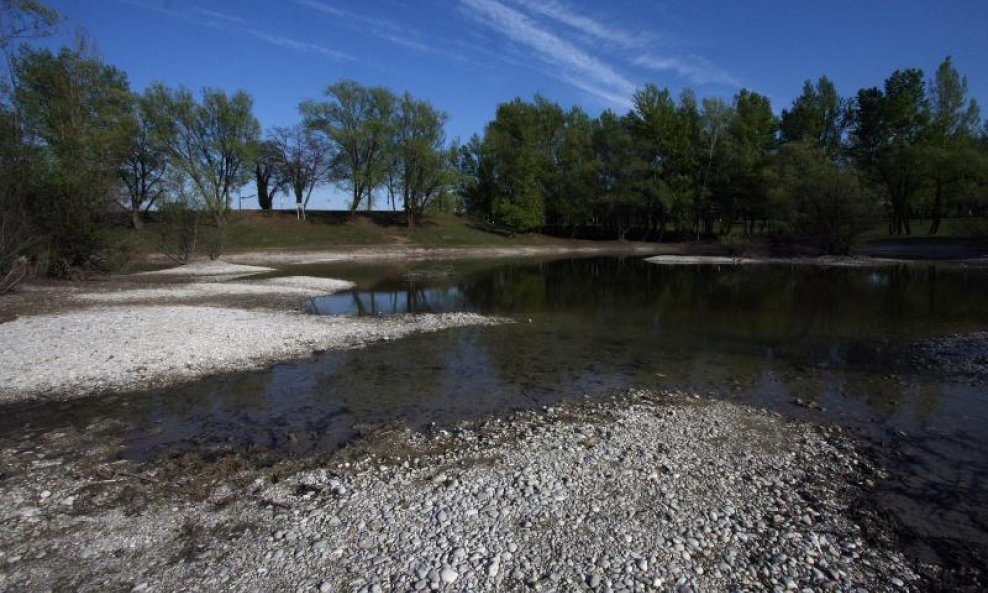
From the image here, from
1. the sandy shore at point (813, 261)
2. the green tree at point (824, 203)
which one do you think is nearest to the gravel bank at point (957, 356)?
the sandy shore at point (813, 261)

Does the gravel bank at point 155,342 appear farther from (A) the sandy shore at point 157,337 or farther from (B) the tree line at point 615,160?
(B) the tree line at point 615,160

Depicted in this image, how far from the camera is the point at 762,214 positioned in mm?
71562

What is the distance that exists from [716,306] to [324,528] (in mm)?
24285

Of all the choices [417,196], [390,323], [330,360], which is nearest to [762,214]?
[417,196]

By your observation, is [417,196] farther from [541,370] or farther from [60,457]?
[60,457]

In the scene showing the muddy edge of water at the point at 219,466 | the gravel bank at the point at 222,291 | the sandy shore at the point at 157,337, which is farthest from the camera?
the gravel bank at the point at 222,291

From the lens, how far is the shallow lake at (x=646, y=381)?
8.87 m

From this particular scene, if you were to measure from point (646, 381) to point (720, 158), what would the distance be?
6842cm

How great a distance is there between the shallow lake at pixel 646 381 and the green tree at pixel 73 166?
1447cm

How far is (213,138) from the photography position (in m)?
64.4

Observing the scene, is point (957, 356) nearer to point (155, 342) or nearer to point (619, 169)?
point (155, 342)

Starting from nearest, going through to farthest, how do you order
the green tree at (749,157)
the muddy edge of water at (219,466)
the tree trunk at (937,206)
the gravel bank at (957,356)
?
the muddy edge of water at (219,466)
the gravel bank at (957,356)
the tree trunk at (937,206)
the green tree at (749,157)

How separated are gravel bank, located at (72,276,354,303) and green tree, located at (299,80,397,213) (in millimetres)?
42131

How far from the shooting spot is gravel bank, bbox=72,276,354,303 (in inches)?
939
